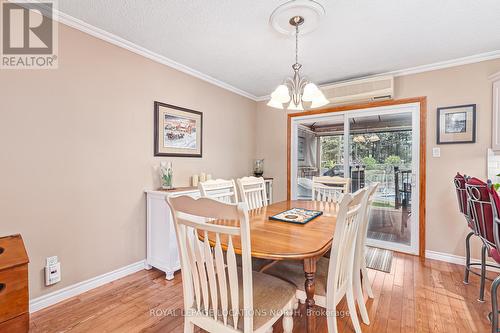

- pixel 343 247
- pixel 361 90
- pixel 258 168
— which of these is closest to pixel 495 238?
pixel 343 247

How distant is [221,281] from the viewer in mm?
1076

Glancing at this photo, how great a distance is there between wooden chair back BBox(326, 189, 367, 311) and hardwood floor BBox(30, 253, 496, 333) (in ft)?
1.73

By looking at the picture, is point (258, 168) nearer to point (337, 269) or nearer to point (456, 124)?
point (456, 124)

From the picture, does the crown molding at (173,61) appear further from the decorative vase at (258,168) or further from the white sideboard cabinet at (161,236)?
the white sideboard cabinet at (161,236)

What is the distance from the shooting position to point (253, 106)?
435 centimetres

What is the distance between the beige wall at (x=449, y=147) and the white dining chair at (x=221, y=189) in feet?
8.12

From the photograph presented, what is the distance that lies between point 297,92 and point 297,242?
1262mm

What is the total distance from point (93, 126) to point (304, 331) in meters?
2.45

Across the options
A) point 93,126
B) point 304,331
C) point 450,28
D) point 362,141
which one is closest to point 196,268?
point 304,331

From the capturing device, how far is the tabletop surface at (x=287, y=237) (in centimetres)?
117

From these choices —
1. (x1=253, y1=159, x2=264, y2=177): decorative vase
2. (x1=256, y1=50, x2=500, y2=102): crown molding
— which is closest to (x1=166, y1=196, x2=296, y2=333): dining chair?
(x1=253, y1=159, x2=264, y2=177): decorative vase

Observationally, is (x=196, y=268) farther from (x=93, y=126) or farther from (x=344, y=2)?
(x=344, y=2)

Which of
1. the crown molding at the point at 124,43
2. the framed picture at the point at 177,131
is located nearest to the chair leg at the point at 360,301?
the framed picture at the point at 177,131

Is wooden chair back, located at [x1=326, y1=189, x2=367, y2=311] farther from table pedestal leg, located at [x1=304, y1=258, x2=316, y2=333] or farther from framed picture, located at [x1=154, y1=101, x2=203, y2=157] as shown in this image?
framed picture, located at [x1=154, y1=101, x2=203, y2=157]
